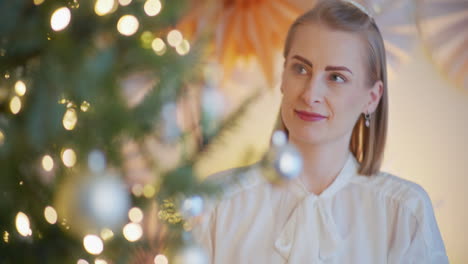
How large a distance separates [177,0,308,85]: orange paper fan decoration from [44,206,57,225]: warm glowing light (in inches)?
44.8

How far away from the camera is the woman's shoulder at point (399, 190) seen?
129cm

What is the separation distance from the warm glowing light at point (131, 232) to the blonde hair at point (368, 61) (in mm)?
999

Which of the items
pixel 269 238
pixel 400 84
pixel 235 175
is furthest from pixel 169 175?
pixel 400 84

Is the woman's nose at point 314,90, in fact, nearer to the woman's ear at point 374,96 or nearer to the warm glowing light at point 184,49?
the woman's ear at point 374,96

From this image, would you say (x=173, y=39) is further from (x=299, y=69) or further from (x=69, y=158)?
(x=299, y=69)

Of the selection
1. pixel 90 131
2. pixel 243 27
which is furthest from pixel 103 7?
pixel 243 27

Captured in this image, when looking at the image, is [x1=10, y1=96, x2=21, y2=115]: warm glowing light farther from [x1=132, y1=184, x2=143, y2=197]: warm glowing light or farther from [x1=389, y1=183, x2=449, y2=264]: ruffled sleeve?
[x1=389, y1=183, x2=449, y2=264]: ruffled sleeve

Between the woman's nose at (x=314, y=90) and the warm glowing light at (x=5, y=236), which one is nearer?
the warm glowing light at (x=5, y=236)

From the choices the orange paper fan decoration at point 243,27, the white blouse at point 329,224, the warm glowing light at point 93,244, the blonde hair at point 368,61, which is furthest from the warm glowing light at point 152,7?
the orange paper fan decoration at point 243,27

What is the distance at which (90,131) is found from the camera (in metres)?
0.37

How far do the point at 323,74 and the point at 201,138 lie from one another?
0.93 meters

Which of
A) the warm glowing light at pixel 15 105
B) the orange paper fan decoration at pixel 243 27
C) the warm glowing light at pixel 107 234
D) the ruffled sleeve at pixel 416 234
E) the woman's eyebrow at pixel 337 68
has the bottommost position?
the ruffled sleeve at pixel 416 234

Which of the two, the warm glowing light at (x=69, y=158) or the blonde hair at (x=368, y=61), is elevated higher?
the blonde hair at (x=368, y=61)

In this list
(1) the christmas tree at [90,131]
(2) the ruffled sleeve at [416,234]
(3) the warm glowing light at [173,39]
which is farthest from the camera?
(2) the ruffled sleeve at [416,234]
